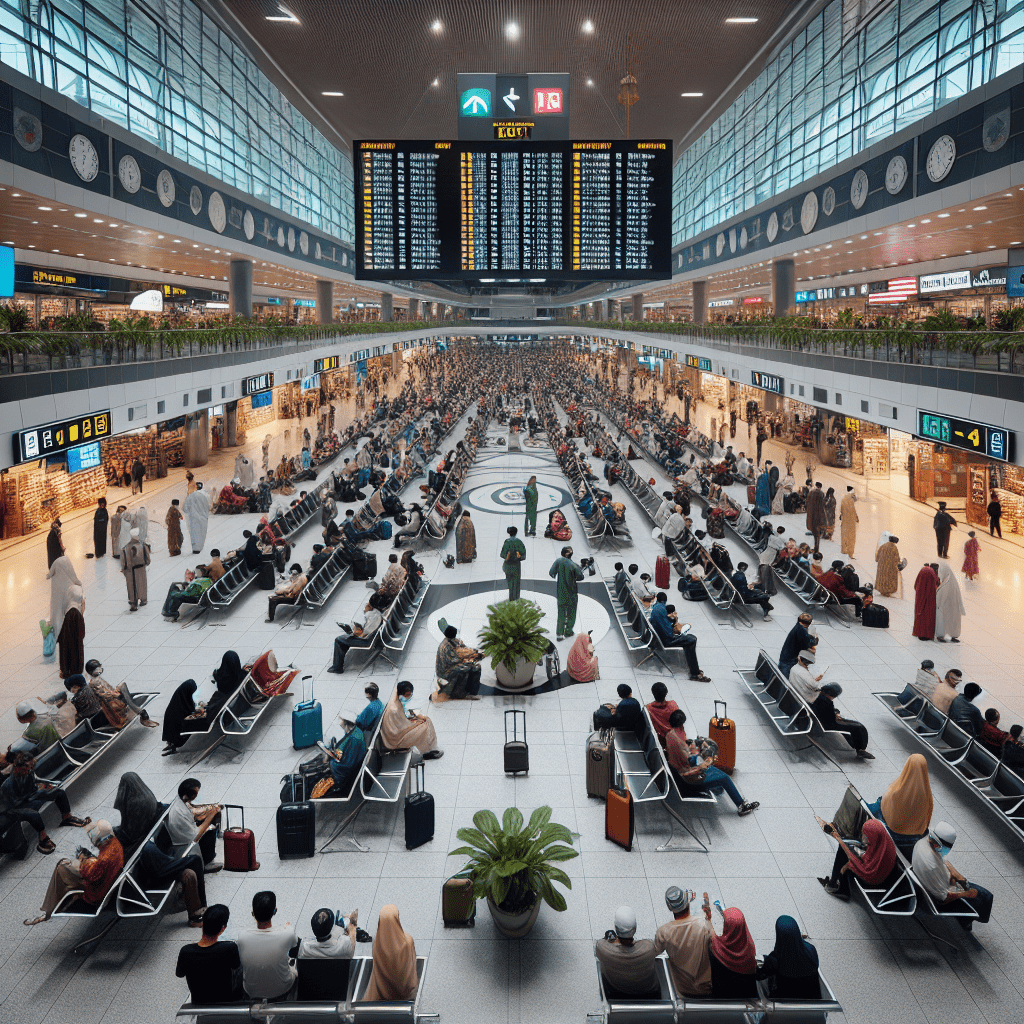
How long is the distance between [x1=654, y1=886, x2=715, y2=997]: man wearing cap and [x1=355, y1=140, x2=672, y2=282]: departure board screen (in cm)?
1815

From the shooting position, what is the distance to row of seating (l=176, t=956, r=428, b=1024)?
4.85m

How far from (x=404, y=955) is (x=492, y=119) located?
75.7 ft

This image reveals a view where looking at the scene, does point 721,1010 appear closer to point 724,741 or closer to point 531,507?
point 724,741

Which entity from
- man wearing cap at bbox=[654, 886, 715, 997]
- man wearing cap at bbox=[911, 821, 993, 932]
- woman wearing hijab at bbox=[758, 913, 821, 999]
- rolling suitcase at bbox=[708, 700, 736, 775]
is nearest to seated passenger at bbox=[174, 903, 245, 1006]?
man wearing cap at bbox=[654, 886, 715, 997]

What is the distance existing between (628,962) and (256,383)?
20827mm

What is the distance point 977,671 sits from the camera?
10.4 meters

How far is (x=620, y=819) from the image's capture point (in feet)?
22.6

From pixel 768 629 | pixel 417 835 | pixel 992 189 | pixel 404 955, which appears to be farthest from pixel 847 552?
pixel 404 955

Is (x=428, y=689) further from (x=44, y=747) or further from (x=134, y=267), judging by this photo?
(x=134, y=267)

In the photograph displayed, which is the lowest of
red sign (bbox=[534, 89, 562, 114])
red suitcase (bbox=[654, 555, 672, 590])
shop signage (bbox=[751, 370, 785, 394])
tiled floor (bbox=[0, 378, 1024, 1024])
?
tiled floor (bbox=[0, 378, 1024, 1024])

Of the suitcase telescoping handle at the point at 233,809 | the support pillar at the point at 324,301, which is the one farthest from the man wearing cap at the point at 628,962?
the support pillar at the point at 324,301

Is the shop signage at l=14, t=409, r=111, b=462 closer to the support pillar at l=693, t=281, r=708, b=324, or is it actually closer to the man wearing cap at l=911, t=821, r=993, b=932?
the man wearing cap at l=911, t=821, r=993, b=932

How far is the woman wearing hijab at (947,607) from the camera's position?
37.0 feet

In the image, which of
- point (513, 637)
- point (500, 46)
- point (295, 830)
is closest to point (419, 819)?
point (295, 830)
